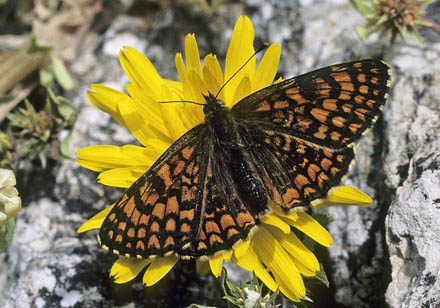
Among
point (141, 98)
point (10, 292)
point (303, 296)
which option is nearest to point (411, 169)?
point (303, 296)

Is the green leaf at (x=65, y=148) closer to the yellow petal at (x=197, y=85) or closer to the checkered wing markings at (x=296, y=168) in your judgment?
the yellow petal at (x=197, y=85)

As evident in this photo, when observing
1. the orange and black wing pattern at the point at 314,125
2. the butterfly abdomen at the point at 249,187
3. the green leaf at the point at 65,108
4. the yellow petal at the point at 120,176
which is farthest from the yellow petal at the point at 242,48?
the green leaf at the point at 65,108

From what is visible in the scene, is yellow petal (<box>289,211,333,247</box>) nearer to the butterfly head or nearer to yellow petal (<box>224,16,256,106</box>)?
the butterfly head

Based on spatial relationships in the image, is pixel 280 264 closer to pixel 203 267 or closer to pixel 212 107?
pixel 203 267

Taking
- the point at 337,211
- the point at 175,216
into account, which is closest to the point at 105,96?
the point at 175,216

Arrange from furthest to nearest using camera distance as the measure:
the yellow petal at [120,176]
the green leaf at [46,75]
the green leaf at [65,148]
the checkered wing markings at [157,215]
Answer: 1. the green leaf at [46,75]
2. the green leaf at [65,148]
3. the yellow petal at [120,176]
4. the checkered wing markings at [157,215]

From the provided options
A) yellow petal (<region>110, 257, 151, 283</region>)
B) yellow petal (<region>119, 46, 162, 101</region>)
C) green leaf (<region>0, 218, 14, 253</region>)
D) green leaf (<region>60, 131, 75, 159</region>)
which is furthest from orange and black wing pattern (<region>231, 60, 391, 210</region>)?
green leaf (<region>0, 218, 14, 253</region>)

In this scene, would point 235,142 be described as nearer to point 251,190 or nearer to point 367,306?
point 251,190
